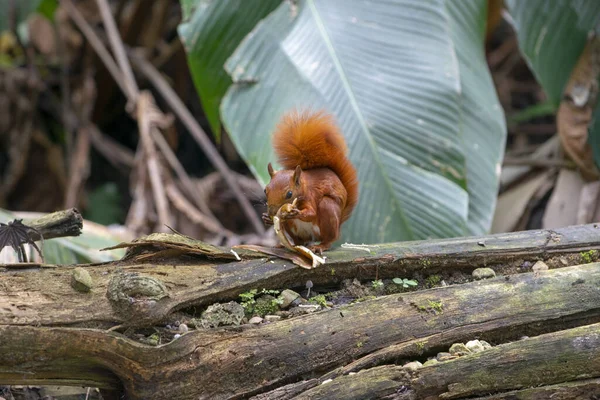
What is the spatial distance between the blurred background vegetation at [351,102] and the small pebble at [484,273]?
0.60 metres

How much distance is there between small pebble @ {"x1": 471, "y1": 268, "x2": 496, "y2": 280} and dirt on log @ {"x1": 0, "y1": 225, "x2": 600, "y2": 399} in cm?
5

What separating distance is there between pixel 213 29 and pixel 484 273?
5.30 feet

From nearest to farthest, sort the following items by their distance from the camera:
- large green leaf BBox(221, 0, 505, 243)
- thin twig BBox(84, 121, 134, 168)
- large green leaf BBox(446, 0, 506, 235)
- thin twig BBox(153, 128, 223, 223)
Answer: large green leaf BBox(221, 0, 505, 243) → large green leaf BBox(446, 0, 506, 235) → thin twig BBox(153, 128, 223, 223) → thin twig BBox(84, 121, 134, 168)

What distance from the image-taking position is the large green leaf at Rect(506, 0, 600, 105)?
9.87 feet

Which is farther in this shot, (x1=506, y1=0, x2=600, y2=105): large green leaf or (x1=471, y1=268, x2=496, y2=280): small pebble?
(x1=506, y1=0, x2=600, y2=105): large green leaf

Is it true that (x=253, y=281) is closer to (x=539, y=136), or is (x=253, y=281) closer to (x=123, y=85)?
(x=123, y=85)

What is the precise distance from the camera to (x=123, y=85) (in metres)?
3.82

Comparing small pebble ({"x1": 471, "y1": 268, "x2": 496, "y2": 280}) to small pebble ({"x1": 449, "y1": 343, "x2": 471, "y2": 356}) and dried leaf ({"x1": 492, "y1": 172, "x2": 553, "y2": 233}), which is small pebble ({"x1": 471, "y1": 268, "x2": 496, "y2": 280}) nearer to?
small pebble ({"x1": 449, "y1": 343, "x2": 471, "y2": 356})

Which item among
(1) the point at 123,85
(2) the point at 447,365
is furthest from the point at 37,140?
(2) the point at 447,365

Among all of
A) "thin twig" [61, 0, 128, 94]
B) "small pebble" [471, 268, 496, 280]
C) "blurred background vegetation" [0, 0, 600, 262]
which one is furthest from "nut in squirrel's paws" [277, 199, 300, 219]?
"thin twig" [61, 0, 128, 94]

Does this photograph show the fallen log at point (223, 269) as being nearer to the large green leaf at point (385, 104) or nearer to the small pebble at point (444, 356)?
the small pebble at point (444, 356)

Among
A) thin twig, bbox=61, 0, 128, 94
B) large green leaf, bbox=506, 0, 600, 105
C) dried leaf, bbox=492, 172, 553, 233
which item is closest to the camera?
large green leaf, bbox=506, 0, 600, 105

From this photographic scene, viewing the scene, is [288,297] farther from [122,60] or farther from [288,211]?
[122,60]

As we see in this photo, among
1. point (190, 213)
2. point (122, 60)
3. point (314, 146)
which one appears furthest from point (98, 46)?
point (314, 146)
